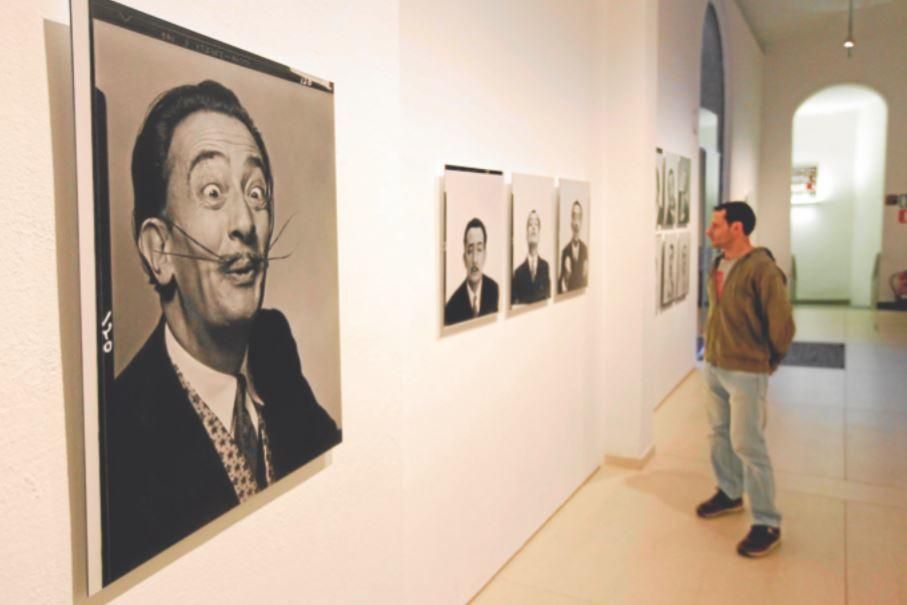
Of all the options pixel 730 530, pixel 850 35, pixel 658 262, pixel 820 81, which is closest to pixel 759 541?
pixel 730 530

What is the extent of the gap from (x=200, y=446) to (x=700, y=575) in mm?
3025

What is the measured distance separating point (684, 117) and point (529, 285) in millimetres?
4509

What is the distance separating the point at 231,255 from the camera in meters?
1.55

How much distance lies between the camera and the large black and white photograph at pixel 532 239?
3.52 m

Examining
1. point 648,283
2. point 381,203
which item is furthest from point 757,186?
point 381,203

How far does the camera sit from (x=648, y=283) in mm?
5105

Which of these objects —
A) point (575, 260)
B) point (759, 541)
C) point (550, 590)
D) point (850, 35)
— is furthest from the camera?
point (850, 35)

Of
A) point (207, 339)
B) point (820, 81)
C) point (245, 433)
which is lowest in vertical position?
point (245, 433)

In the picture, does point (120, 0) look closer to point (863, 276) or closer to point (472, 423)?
point (472, 423)

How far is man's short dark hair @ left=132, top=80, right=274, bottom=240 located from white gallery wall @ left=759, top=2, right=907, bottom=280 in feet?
48.3

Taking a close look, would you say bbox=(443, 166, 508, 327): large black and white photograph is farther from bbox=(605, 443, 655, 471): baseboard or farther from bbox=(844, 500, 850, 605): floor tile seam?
bbox=(605, 443, 655, 471): baseboard

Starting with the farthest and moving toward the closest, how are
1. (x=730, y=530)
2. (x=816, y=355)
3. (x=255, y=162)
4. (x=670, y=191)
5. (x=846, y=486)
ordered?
(x=816, y=355) → (x=670, y=191) → (x=846, y=486) → (x=730, y=530) → (x=255, y=162)

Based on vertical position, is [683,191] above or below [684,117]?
below

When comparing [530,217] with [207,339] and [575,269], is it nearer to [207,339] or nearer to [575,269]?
[575,269]
